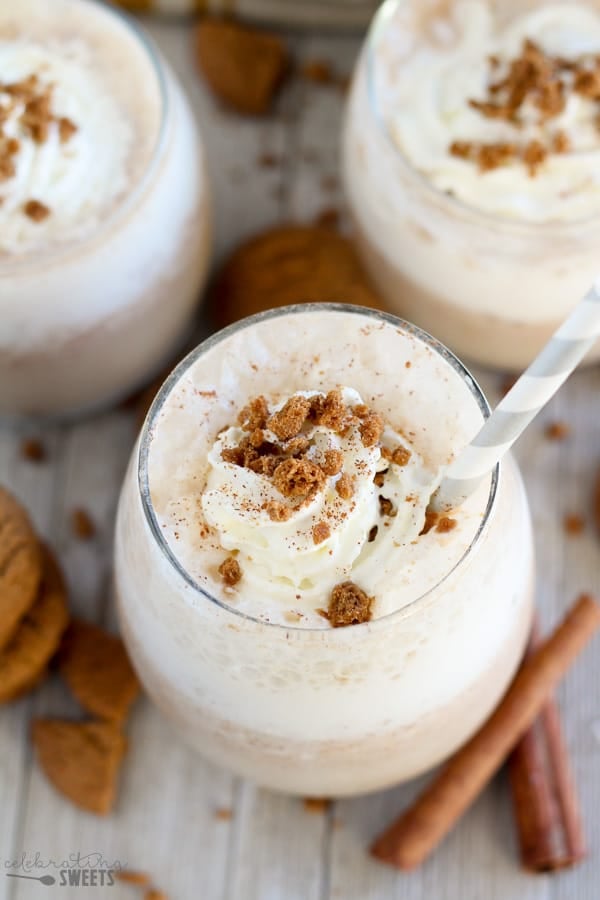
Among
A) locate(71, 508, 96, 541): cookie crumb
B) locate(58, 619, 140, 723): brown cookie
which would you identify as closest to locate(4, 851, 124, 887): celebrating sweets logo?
locate(58, 619, 140, 723): brown cookie

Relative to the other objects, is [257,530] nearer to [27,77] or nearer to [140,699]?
[140,699]

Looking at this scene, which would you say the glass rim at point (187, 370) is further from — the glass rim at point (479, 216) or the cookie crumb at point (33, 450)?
the cookie crumb at point (33, 450)

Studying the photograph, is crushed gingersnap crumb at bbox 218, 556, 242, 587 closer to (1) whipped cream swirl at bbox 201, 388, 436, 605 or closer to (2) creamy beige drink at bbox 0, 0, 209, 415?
(1) whipped cream swirl at bbox 201, 388, 436, 605

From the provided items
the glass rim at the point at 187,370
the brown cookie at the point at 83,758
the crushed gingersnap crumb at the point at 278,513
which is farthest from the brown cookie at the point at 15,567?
the crushed gingersnap crumb at the point at 278,513

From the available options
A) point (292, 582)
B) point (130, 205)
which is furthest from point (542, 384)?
point (130, 205)

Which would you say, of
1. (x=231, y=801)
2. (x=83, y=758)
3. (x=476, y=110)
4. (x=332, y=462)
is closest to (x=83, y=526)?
(x=83, y=758)

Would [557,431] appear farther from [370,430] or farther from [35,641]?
[35,641]
